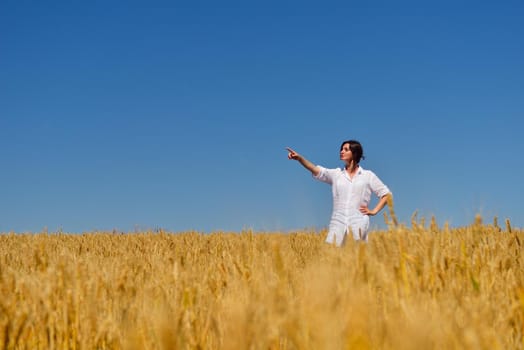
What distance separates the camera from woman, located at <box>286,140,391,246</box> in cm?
609

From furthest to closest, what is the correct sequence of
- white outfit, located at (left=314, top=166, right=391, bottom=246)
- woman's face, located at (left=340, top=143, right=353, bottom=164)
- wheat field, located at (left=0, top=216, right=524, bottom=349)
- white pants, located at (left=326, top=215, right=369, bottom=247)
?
woman's face, located at (left=340, top=143, right=353, bottom=164) → white outfit, located at (left=314, top=166, right=391, bottom=246) → white pants, located at (left=326, top=215, right=369, bottom=247) → wheat field, located at (left=0, top=216, right=524, bottom=349)

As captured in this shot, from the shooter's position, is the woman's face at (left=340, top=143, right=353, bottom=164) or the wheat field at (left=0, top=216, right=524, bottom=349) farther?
the woman's face at (left=340, top=143, right=353, bottom=164)

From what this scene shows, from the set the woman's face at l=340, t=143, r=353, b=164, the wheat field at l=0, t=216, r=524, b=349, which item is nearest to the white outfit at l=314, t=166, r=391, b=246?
the woman's face at l=340, t=143, r=353, b=164

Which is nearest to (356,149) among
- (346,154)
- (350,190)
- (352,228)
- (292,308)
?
(346,154)

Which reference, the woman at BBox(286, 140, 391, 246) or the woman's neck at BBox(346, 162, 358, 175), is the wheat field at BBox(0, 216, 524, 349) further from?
the woman's neck at BBox(346, 162, 358, 175)

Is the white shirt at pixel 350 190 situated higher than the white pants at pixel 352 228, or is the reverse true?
the white shirt at pixel 350 190

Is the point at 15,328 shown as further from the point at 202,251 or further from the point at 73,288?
the point at 202,251

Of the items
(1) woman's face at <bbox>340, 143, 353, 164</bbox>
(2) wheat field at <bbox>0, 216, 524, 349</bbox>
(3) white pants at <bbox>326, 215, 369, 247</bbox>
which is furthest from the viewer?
(1) woman's face at <bbox>340, 143, 353, 164</bbox>

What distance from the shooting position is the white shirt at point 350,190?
6.12m

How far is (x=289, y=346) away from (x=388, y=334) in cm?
78

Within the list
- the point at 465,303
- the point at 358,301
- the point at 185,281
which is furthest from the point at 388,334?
the point at 185,281

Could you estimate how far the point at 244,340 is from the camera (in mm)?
1351

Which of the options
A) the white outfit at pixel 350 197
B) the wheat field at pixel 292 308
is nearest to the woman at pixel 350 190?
the white outfit at pixel 350 197

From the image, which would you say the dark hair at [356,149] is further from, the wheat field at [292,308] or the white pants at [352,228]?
the wheat field at [292,308]
